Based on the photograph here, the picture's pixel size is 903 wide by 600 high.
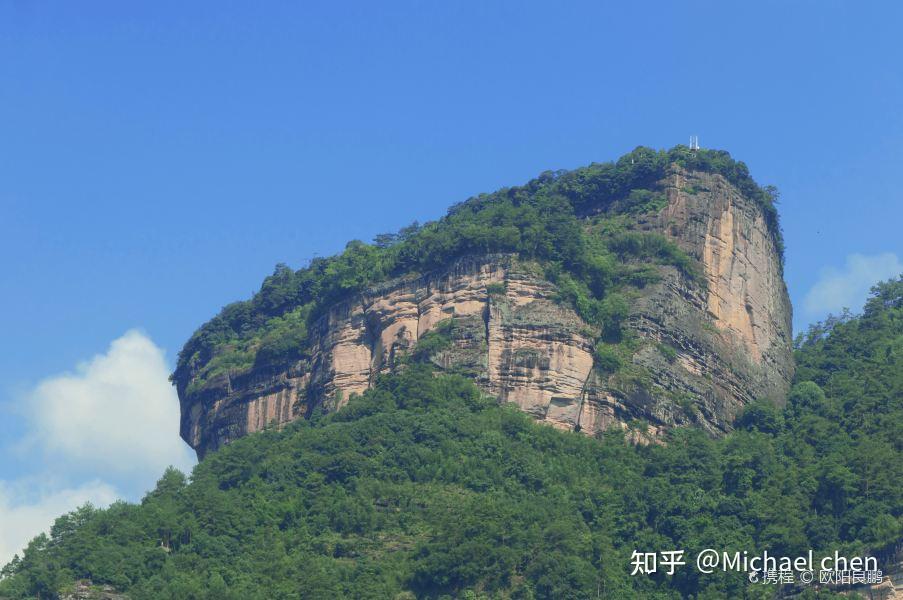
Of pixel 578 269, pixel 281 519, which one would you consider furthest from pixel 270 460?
pixel 578 269

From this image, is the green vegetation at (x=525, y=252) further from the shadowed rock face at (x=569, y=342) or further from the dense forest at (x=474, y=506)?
the dense forest at (x=474, y=506)

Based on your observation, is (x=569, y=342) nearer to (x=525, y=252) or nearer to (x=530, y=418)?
(x=530, y=418)

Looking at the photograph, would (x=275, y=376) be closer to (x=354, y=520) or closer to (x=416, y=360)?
(x=416, y=360)

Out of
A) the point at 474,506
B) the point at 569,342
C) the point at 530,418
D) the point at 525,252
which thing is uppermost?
the point at 525,252

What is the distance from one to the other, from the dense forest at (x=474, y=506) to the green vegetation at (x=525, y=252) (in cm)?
759

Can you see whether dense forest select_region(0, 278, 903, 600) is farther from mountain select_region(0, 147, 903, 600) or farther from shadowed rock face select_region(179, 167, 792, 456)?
shadowed rock face select_region(179, 167, 792, 456)

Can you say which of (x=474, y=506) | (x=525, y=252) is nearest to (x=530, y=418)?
(x=525, y=252)

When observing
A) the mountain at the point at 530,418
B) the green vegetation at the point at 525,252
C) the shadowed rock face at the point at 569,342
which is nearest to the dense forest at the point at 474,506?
the mountain at the point at 530,418

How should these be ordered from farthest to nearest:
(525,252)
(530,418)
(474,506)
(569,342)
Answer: (525,252) → (569,342) → (530,418) → (474,506)

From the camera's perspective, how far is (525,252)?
101 m

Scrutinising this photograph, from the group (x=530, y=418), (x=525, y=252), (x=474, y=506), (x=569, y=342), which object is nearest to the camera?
(x=474, y=506)

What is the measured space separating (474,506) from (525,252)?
68.3 feet

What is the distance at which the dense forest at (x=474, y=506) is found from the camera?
80.6 metres

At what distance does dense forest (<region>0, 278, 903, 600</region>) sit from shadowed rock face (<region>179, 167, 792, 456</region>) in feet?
5.87
